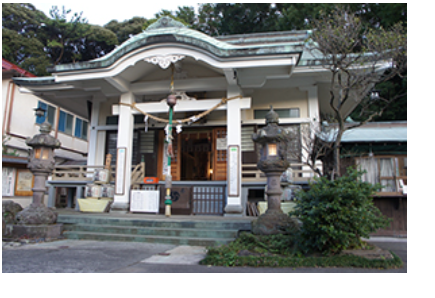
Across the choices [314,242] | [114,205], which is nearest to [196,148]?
[114,205]

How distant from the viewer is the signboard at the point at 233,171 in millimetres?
9438

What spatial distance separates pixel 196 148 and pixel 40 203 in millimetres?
6387

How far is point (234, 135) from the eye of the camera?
32.1 ft

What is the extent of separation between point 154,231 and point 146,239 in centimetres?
37

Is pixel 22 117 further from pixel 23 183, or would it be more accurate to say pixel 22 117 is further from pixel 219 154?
pixel 219 154

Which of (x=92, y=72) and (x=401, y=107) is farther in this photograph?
(x=401, y=107)

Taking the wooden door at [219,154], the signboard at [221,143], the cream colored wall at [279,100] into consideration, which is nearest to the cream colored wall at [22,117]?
the wooden door at [219,154]

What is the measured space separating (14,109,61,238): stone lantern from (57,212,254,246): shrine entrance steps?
0.51 meters

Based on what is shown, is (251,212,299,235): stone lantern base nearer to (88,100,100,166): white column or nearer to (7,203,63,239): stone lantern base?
(7,203,63,239): stone lantern base

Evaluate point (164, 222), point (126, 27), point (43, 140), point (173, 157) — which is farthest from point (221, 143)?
point (126, 27)

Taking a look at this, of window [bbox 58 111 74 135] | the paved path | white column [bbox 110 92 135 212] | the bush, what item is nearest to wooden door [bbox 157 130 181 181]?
white column [bbox 110 92 135 212]

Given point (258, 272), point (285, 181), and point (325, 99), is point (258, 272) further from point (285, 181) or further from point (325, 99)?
point (325, 99)

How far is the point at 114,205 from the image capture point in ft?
33.8

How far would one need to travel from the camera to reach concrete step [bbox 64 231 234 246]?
6.88 m
